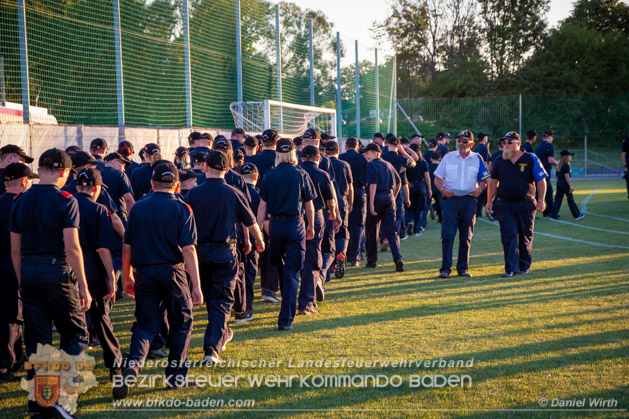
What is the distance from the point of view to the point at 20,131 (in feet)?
30.7

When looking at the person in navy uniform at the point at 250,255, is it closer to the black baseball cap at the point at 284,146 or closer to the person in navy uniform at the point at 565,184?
the black baseball cap at the point at 284,146

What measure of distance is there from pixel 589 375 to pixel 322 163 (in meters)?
5.14

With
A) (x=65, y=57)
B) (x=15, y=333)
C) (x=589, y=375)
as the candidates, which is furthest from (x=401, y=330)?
(x=65, y=57)

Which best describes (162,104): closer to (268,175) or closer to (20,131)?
(20,131)

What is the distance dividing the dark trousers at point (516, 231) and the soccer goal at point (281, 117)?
8.18 m

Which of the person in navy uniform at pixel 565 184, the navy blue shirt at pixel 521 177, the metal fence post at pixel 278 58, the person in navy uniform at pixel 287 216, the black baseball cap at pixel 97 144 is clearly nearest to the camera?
the person in navy uniform at pixel 287 216

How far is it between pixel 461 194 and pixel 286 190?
3.81 m

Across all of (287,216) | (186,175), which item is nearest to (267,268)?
(287,216)

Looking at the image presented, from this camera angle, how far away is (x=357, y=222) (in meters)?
10.6

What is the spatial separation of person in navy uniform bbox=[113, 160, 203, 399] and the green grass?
1.17ft

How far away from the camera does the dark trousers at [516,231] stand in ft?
30.7

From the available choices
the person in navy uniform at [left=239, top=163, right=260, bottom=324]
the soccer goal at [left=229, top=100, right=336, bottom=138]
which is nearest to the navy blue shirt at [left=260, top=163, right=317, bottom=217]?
the person in navy uniform at [left=239, top=163, right=260, bottom=324]

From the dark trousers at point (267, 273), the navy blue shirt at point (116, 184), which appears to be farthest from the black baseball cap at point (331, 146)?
the navy blue shirt at point (116, 184)

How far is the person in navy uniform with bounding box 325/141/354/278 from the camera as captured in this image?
30.7 ft
